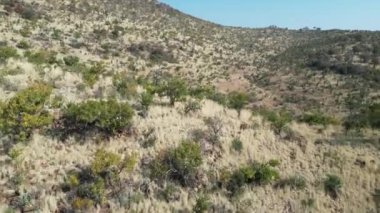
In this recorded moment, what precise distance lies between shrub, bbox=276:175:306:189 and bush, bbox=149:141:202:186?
3224 millimetres

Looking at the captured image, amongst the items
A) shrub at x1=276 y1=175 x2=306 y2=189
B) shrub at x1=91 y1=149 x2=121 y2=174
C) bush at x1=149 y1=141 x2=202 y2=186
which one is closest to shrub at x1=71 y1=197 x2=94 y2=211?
shrub at x1=91 y1=149 x2=121 y2=174

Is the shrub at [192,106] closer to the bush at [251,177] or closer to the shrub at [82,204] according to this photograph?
the bush at [251,177]

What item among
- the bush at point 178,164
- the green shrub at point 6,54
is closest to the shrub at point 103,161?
the bush at point 178,164

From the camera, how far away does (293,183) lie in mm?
17609

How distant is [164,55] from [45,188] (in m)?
45.5

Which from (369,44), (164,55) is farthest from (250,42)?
(164,55)

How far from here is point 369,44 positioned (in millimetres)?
75250

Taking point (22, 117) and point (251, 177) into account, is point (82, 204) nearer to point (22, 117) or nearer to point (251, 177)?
point (22, 117)

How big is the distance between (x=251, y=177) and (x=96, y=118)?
20.3ft

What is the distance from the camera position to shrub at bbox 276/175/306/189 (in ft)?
57.4

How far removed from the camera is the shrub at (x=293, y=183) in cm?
1750

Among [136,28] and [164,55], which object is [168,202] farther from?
[136,28]

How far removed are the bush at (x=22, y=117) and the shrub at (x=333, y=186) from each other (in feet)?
35.1

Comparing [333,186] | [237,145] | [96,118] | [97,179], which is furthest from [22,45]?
[333,186]
